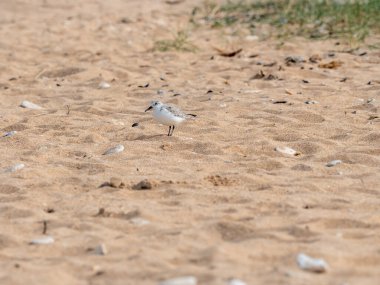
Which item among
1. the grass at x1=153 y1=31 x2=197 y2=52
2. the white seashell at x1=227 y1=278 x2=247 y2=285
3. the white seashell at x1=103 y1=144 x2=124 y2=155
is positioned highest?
the white seashell at x1=227 y1=278 x2=247 y2=285

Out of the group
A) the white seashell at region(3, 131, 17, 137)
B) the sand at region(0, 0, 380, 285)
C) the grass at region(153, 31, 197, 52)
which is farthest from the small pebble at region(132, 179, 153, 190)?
the grass at region(153, 31, 197, 52)

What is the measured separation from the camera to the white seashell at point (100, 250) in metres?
3.25

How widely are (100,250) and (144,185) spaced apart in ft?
2.96

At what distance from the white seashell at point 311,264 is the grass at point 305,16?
18.4 feet

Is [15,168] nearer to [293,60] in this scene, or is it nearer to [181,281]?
[181,281]

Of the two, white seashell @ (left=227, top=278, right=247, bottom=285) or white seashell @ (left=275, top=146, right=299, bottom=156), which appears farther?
white seashell @ (left=275, top=146, right=299, bottom=156)

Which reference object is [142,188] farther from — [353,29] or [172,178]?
[353,29]

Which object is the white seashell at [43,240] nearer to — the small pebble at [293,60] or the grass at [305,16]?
the small pebble at [293,60]

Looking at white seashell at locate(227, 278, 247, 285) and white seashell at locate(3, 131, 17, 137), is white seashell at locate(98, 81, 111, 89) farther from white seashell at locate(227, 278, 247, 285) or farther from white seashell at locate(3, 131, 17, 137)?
white seashell at locate(227, 278, 247, 285)

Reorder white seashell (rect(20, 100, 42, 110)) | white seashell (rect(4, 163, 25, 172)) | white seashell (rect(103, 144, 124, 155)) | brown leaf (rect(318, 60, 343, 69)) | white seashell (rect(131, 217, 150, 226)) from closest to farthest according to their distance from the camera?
white seashell (rect(131, 217, 150, 226))
white seashell (rect(4, 163, 25, 172))
white seashell (rect(103, 144, 124, 155))
white seashell (rect(20, 100, 42, 110))
brown leaf (rect(318, 60, 343, 69))

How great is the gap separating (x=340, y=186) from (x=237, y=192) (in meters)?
0.56

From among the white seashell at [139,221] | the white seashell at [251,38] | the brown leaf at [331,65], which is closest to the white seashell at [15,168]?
the white seashell at [139,221]

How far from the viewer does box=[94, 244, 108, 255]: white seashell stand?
10.7 feet

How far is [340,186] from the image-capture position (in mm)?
4148
